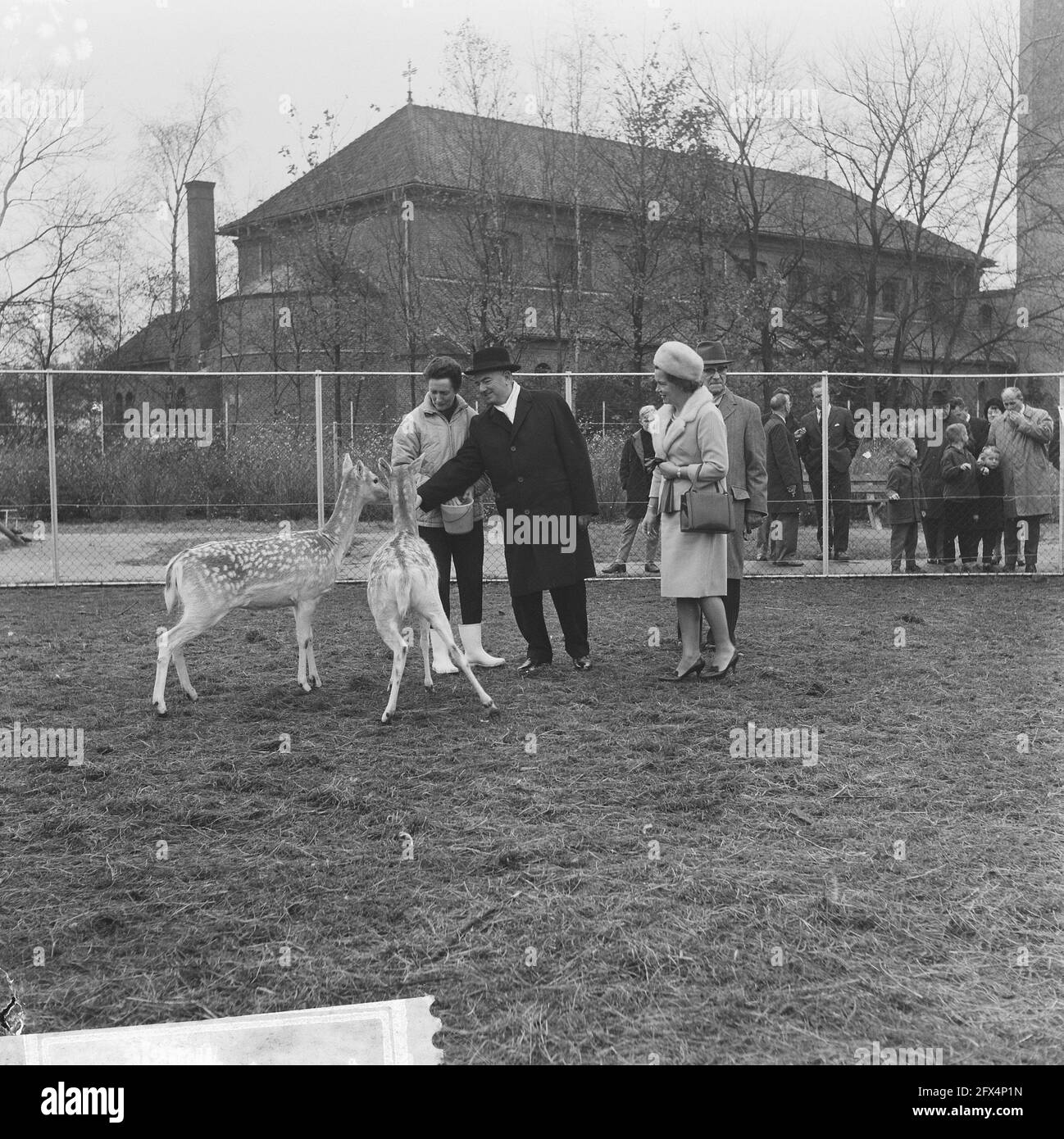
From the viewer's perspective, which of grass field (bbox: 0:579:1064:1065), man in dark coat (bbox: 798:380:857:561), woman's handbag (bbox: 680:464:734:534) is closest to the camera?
grass field (bbox: 0:579:1064:1065)

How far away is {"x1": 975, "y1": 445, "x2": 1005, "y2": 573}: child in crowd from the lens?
1468 cm

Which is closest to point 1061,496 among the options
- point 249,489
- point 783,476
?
point 783,476

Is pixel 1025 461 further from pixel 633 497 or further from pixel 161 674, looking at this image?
pixel 161 674

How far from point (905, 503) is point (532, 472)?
7.63m

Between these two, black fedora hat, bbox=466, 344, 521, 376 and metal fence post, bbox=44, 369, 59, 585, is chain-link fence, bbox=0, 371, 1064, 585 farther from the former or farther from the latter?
black fedora hat, bbox=466, 344, 521, 376

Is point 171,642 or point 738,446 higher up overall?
point 738,446

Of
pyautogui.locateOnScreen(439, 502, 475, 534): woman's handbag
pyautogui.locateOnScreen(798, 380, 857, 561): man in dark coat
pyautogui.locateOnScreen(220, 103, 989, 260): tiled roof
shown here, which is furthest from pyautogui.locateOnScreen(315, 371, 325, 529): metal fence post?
pyautogui.locateOnScreen(220, 103, 989, 260): tiled roof

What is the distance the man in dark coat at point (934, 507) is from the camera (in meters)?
14.9

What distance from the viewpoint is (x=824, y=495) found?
585 inches

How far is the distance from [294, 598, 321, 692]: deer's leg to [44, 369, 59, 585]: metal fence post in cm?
677

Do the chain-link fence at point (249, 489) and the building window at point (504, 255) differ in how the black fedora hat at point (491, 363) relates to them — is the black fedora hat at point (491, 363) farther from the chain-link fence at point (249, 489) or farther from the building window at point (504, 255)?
the building window at point (504, 255)


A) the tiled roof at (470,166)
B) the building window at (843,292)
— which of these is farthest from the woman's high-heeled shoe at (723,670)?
the building window at (843,292)
